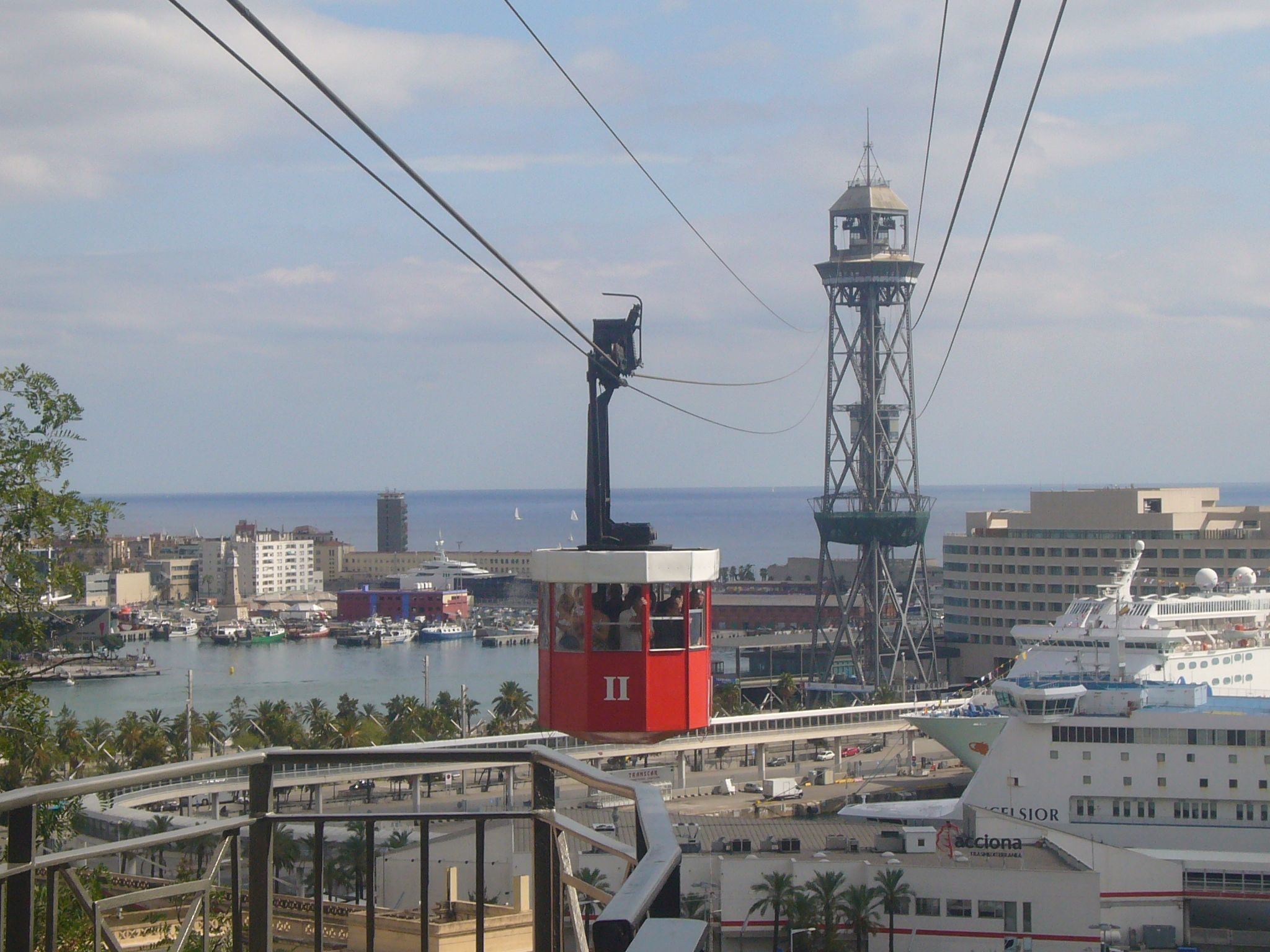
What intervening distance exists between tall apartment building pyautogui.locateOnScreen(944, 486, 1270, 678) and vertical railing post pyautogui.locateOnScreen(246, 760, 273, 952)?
48.2 meters

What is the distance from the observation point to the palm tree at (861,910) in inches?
643

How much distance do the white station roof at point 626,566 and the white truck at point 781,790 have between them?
21.4 m

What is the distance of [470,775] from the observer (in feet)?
111

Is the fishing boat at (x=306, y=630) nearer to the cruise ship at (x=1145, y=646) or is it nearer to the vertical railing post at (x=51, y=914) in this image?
the cruise ship at (x=1145, y=646)

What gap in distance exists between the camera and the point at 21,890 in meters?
2.48

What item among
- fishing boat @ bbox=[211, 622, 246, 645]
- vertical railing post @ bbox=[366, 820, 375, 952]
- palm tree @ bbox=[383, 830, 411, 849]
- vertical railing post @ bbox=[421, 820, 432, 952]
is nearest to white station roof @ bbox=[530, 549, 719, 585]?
vertical railing post @ bbox=[366, 820, 375, 952]

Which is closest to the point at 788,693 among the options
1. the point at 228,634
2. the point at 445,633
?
the point at 445,633

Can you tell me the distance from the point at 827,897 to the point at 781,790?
11456 millimetres

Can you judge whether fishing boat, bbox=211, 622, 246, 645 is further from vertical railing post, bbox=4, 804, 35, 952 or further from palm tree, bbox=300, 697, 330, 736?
vertical railing post, bbox=4, 804, 35, 952

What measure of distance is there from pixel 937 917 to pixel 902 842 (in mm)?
1124

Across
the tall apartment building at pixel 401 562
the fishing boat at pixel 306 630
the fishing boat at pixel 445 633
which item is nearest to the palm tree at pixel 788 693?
the fishing boat at pixel 445 633

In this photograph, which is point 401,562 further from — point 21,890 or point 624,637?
point 21,890

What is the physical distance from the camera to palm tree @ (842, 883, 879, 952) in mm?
16328

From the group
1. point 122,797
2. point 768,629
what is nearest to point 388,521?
point 768,629
